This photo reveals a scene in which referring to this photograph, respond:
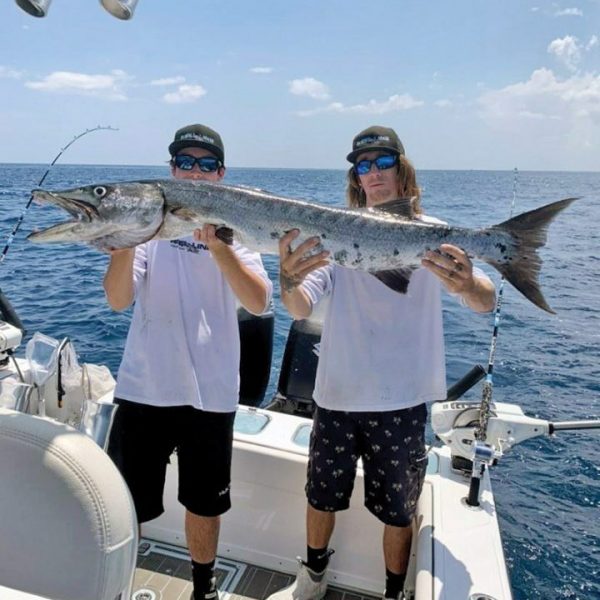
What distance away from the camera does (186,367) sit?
2785mm

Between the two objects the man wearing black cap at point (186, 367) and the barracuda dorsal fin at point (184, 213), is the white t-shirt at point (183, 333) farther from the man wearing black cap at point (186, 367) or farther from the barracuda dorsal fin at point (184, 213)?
the barracuda dorsal fin at point (184, 213)

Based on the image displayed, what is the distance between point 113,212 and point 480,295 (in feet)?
5.66

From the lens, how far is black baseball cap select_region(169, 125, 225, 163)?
2803mm

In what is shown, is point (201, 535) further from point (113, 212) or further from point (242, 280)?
point (113, 212)

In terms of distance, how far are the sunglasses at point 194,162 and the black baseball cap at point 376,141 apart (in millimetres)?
707

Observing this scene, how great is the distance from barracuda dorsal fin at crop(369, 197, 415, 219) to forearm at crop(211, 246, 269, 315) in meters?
0.68

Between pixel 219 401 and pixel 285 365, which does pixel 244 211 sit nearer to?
pixel 219 401

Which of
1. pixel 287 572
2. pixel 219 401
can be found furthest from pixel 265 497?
pixel 219 401

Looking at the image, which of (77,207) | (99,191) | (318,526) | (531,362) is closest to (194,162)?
(99,191)

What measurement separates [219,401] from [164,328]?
1.49 ft

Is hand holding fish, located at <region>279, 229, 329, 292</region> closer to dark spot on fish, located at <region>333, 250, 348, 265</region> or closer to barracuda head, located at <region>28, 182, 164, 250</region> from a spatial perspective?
dark spot on fish, located at <region>333, 250, 348, 265</region>

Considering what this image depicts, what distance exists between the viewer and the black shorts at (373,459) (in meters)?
2.74

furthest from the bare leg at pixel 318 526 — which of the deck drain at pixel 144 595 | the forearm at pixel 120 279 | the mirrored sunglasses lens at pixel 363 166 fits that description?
the mirrored sunglasses lens at pixel 363 166

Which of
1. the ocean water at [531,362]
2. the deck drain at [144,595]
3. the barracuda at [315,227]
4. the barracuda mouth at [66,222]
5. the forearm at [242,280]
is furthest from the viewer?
the ocean water at [531,362]
